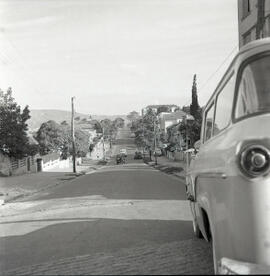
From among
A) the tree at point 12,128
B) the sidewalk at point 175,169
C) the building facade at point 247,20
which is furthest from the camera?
the tree at point 12,128

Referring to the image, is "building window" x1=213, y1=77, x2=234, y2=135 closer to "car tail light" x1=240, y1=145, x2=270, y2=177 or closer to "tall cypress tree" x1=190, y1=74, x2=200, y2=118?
"car tail light" x1=240, y1=145, x2=270, y2=177

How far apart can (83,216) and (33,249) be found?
4.08 meters

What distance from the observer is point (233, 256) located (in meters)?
3.60

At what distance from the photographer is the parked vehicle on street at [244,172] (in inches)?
136

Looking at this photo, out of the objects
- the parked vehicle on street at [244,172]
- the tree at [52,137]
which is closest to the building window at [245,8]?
the parked vehicle on street at [244,172]

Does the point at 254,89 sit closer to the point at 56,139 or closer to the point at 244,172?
the point at 244,172

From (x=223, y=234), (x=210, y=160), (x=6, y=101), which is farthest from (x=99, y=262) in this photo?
(x=6, y=101)

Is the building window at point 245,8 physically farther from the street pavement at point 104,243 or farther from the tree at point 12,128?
the street pavement at point 104,243

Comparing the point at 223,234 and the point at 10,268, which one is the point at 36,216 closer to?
the point at 10,268

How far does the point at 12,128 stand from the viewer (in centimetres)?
3750

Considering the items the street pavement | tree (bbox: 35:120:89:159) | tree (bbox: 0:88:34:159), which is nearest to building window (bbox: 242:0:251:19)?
tree (bbox: 0:88:34:159)

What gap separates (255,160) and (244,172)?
0.11 meters

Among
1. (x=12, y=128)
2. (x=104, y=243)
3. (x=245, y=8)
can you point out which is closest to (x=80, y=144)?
(x=12, y=128)

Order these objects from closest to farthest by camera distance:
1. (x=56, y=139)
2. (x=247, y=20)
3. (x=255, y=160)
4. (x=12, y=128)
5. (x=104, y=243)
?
(x=255, y=160) → (x=104, y=243) → (x=247, y=20) → (x=12, y=128) → (x=56, y=139)
